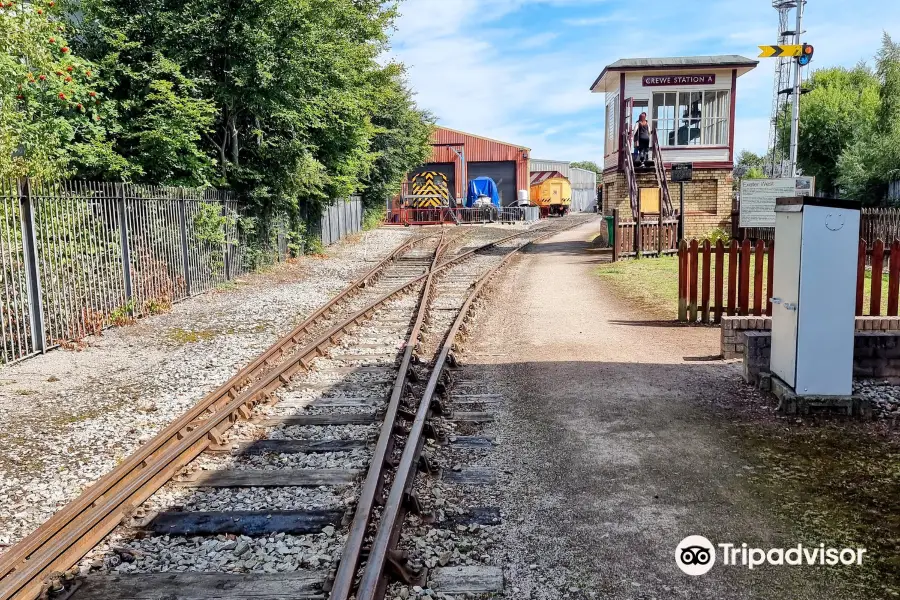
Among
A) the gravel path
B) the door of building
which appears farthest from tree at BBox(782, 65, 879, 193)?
the gravel path

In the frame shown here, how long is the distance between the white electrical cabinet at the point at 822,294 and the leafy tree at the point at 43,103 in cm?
934

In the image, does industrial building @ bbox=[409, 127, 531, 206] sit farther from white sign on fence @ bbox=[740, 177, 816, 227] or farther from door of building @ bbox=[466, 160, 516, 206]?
white sign on fence @ bbox=[740, 177, 816, 227]

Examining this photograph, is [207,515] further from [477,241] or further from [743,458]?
[477,241]

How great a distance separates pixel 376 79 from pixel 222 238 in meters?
13.0

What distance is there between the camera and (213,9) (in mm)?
15633

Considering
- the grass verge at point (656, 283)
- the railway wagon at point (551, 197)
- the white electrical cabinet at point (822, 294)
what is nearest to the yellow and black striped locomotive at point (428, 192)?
the railway wagon at point (551, 197)

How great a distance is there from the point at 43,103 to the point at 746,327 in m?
11.4

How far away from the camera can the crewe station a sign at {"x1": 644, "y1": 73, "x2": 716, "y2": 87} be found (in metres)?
24.6

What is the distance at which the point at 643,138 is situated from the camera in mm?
23609

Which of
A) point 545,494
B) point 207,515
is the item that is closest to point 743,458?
point 545,494

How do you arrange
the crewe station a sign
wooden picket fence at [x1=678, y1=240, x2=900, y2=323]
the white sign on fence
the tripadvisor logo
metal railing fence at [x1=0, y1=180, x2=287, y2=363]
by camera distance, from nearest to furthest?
the tripadvisor logo
wooden picket fence at [x1=678, y1=240, x2=900, y2=323]
metal railing fence at [x1=0, y1=180, x2=287, y2=363]
the white sign on fence
the crewe station a sign

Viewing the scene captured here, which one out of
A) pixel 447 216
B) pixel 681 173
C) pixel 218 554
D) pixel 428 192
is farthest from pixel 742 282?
pixel 428 192

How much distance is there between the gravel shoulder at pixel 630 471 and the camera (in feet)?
13.0

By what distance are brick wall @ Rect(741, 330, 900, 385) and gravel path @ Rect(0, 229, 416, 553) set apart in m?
5.73
